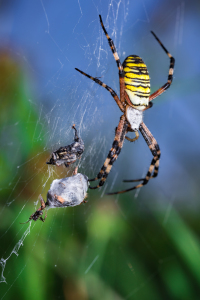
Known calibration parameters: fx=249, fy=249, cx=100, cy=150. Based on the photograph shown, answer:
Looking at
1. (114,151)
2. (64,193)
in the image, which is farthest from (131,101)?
(64,193)

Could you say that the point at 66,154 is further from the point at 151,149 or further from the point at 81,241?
the point at 151,149

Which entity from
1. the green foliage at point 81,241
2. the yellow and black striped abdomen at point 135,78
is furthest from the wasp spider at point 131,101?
the green foliage at point 81,241

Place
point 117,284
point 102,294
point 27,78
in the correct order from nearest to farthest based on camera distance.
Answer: point 27,78 < point 102,294 < point 117,284

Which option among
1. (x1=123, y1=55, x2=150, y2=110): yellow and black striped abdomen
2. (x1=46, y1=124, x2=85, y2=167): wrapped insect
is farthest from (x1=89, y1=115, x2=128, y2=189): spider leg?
(x1=46, y1=124, x2=85, y2=167): wrapped insect

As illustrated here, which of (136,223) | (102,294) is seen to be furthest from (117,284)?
(136,223)

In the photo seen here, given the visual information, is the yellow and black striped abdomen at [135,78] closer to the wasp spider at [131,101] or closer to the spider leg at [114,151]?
the wasp spider at [131,101]

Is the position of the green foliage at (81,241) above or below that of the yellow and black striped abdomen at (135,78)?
below

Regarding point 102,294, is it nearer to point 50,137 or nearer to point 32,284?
point 32,284
